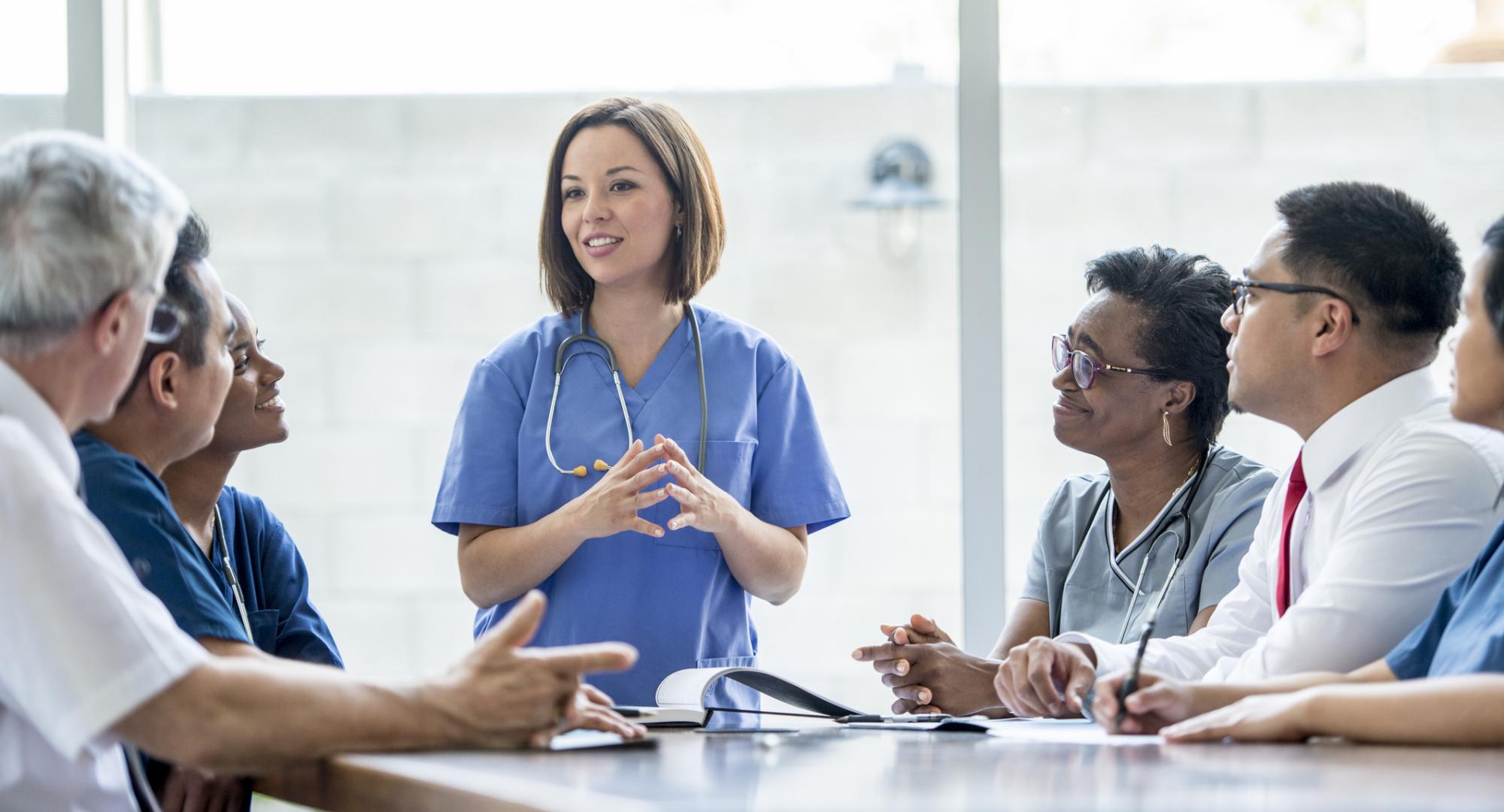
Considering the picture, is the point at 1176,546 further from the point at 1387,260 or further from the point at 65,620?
the point at 65,620

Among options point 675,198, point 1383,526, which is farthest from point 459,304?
point 1383,526

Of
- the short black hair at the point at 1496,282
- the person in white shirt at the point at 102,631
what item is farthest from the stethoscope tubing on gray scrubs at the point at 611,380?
the short black hair at the point at 1496,282

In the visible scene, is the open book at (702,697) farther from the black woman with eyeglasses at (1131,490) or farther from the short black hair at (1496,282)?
the short black hair at (1496,282)

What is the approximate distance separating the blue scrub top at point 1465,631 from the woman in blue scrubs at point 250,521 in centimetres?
138

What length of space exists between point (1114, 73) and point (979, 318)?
668mm

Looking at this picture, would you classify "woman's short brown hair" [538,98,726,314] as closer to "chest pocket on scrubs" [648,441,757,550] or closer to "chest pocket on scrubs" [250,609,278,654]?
"chest pocket on scrubs" [648,441,757,550]

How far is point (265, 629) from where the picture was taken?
184cm

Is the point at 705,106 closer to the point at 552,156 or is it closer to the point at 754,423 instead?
the point at 552,156

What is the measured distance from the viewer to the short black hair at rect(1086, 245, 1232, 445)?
2.23 m

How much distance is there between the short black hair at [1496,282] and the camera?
1411mm

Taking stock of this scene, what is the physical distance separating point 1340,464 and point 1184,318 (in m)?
0.59

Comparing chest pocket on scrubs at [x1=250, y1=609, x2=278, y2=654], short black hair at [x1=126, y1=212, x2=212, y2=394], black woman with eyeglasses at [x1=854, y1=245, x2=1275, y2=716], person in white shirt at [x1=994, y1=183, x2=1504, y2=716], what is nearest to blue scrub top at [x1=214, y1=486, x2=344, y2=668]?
chest pocket on scrubs at [x1=250, y1=609, x2=278, y2=654]

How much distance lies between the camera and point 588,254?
2.22 m

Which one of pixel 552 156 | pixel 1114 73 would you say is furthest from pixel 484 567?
pixel 1114 73
